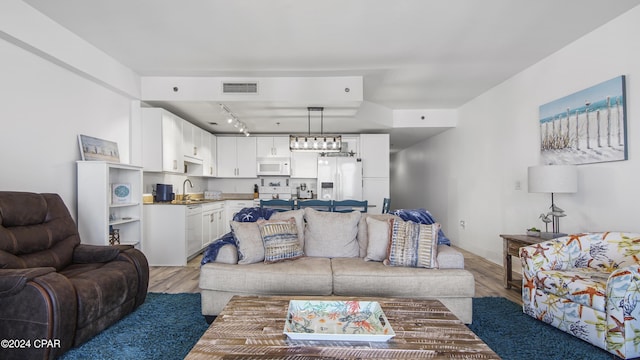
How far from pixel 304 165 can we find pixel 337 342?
5.50 metres

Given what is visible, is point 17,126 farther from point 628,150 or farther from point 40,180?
point 628,150

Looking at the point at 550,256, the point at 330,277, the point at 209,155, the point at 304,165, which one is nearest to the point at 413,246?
the point at 330,277

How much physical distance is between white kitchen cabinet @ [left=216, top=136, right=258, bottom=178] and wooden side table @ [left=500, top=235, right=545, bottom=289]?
486 cm

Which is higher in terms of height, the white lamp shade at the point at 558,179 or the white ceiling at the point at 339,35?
the white ceiling at the point at 339,35

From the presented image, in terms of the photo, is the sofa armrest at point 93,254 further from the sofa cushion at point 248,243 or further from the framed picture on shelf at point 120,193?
the framed picture on shelf at point 120,193

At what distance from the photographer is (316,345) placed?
1385 millimetres

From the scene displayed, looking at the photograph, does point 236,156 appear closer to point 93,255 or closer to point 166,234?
point 166,234

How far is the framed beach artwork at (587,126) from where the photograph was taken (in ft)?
9.13

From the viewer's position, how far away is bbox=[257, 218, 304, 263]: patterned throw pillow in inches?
108

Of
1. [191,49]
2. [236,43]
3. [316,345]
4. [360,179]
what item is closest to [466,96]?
[360,179]

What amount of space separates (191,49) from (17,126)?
69.3 inches

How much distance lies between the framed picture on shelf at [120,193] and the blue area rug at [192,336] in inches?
62.2

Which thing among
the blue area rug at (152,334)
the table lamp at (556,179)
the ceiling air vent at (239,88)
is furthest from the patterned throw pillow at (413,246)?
the ceiling air vent at (239,88)

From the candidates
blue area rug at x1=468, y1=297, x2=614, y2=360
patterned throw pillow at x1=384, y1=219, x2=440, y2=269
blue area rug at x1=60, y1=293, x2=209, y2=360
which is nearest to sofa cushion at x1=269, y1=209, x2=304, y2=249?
patterned throw pillow at x1=384, y1=219, x2=440, y2=269
